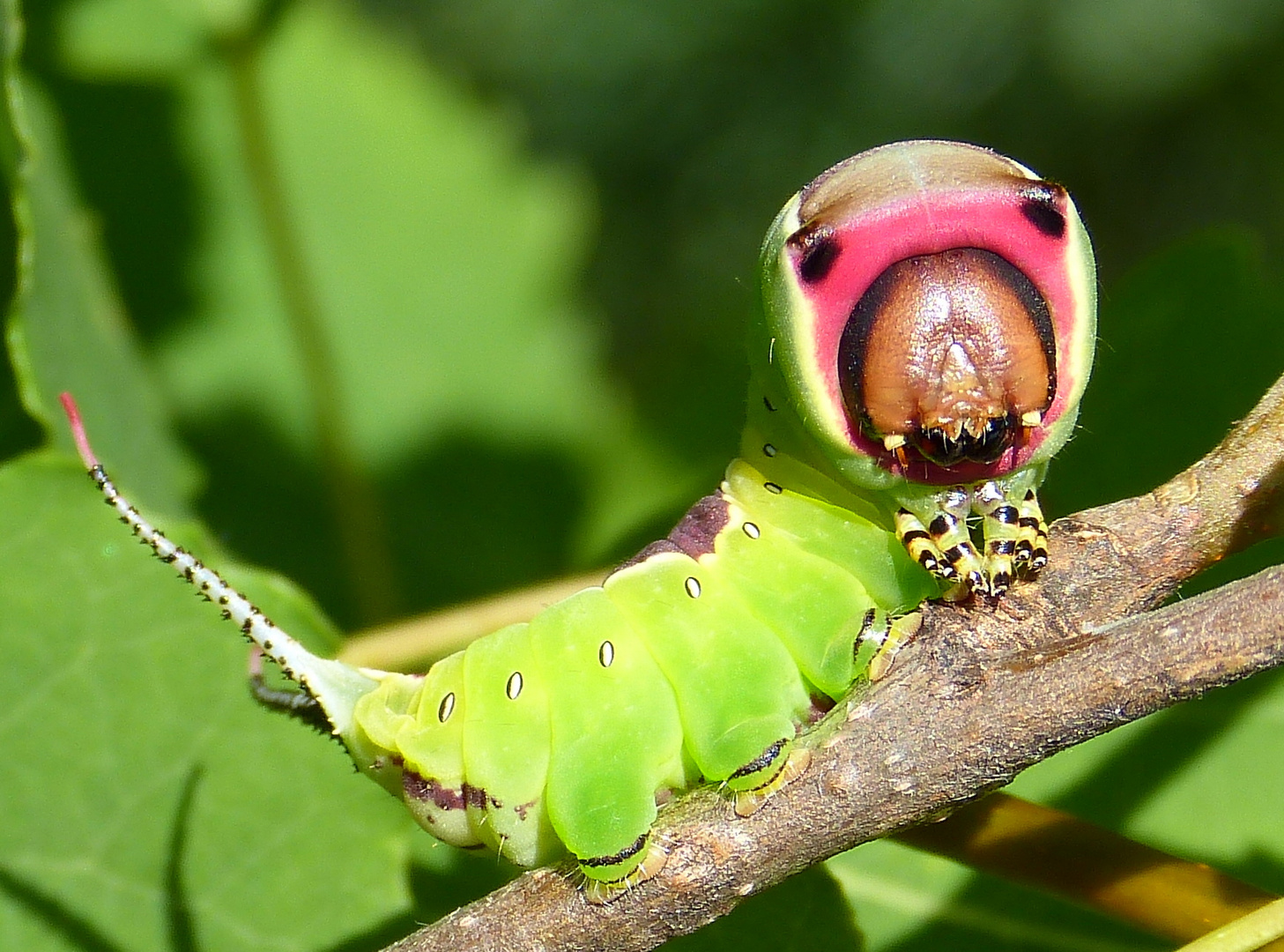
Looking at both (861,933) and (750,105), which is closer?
(861,933)

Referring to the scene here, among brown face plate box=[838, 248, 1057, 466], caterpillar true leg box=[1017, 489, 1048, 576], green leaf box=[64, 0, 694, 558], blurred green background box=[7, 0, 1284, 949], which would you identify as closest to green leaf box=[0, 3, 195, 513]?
blurred green background box=[7, 0, 1284, 949]

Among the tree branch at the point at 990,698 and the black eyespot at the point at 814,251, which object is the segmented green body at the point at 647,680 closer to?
the tree branch at the point at 990,698

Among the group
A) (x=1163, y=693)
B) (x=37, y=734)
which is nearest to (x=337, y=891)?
(x=37, y=734)

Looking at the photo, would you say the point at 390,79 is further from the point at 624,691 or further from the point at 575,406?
the point at 624,691

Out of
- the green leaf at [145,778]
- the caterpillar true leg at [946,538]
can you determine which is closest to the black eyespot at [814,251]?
the caterpillar true leg at [946,538]

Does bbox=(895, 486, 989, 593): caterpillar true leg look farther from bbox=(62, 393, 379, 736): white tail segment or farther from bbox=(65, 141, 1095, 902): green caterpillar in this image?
bbox=(62, 393, 379, 736): white tail segment

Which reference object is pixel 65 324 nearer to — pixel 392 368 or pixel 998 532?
pixel 392 368

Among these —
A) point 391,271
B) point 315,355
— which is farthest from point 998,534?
point 391,271
